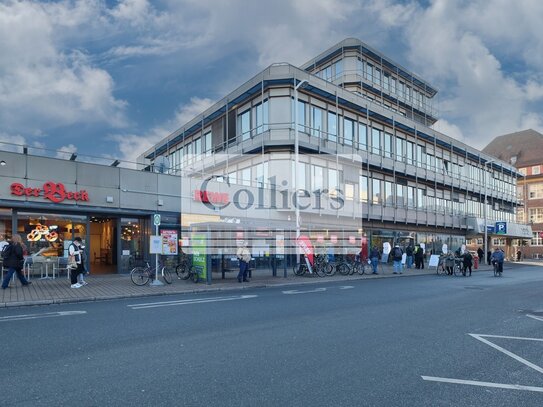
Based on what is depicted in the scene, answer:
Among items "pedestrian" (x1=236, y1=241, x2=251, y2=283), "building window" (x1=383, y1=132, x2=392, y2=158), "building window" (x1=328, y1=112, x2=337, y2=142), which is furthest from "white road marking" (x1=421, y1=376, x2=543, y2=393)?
"building window" (x1=383, y1=132, x2=392, y2=158)

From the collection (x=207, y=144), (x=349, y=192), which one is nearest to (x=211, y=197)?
(x=207, y=144)

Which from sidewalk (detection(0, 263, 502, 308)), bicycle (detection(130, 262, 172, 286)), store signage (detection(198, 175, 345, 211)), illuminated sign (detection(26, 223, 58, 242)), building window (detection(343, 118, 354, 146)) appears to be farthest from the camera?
building window (detection(343, 118, 354, 146))

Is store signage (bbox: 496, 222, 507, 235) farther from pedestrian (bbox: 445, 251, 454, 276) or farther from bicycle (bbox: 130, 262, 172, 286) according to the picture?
bicycle (bbox: 130, 262, 172, 286)

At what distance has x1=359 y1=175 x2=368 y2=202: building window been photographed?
3268 cm

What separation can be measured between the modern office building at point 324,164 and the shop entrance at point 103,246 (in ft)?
12.0

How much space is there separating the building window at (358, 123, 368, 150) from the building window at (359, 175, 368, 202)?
2256 mm

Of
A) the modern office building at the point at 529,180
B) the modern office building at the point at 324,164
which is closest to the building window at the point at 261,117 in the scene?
the modern office building at the point at 324,164

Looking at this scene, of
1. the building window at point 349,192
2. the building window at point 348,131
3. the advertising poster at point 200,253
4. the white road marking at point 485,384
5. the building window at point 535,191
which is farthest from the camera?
the building window at point 535,191

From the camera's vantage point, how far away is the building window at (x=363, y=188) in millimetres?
32678

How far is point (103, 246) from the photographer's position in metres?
21.4

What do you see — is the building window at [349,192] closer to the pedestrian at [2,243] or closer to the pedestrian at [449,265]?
the pedestrian at [449,265]

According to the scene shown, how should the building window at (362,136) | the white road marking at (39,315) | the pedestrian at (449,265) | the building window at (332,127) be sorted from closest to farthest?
the white road marking at (39,315), the pedestrian at (449,265), the building window at (332,127), the building window at (362,136)

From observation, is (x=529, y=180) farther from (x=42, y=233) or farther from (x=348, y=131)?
(x=42, y=233)

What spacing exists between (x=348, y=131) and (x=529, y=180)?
56219 mm
